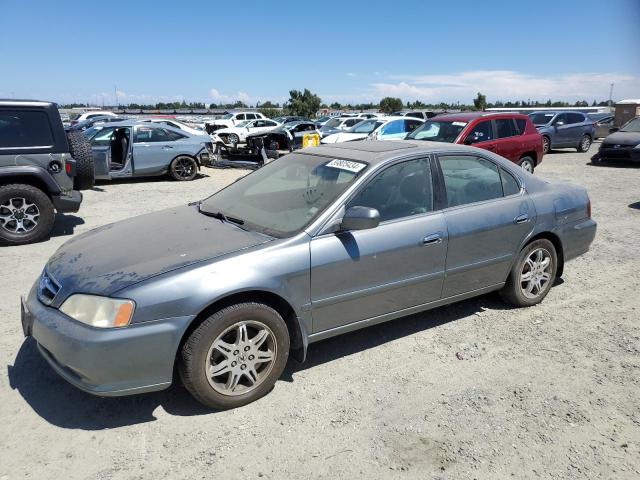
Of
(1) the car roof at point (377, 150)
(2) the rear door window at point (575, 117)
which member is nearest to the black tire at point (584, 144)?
(2) the rear door window at point (575, 117)

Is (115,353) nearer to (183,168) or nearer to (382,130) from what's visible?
(183,168)

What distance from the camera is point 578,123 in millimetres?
19156

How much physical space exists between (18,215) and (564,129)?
724 inches

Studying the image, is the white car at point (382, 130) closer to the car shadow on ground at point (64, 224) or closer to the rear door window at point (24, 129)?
the car shadow on ground at point (64, 224)

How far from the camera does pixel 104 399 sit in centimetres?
322

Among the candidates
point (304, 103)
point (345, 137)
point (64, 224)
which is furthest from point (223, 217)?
point (304, 103)

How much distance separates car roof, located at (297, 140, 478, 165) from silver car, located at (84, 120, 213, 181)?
8726 millimetres

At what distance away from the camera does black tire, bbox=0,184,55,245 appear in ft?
22.0

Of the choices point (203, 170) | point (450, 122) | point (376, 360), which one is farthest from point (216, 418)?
point (203, 170)

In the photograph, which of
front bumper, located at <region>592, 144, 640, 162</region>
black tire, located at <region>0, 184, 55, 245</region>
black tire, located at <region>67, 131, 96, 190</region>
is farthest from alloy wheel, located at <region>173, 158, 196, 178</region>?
front bumper, located at <region>592, 144, 640, 162</region>

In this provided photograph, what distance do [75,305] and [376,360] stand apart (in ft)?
6.80

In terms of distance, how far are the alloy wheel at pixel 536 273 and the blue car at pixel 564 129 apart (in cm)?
1557

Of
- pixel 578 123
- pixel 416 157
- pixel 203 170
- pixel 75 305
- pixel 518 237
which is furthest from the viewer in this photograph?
pixel 578 123

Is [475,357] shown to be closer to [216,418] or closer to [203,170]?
[216,418]
